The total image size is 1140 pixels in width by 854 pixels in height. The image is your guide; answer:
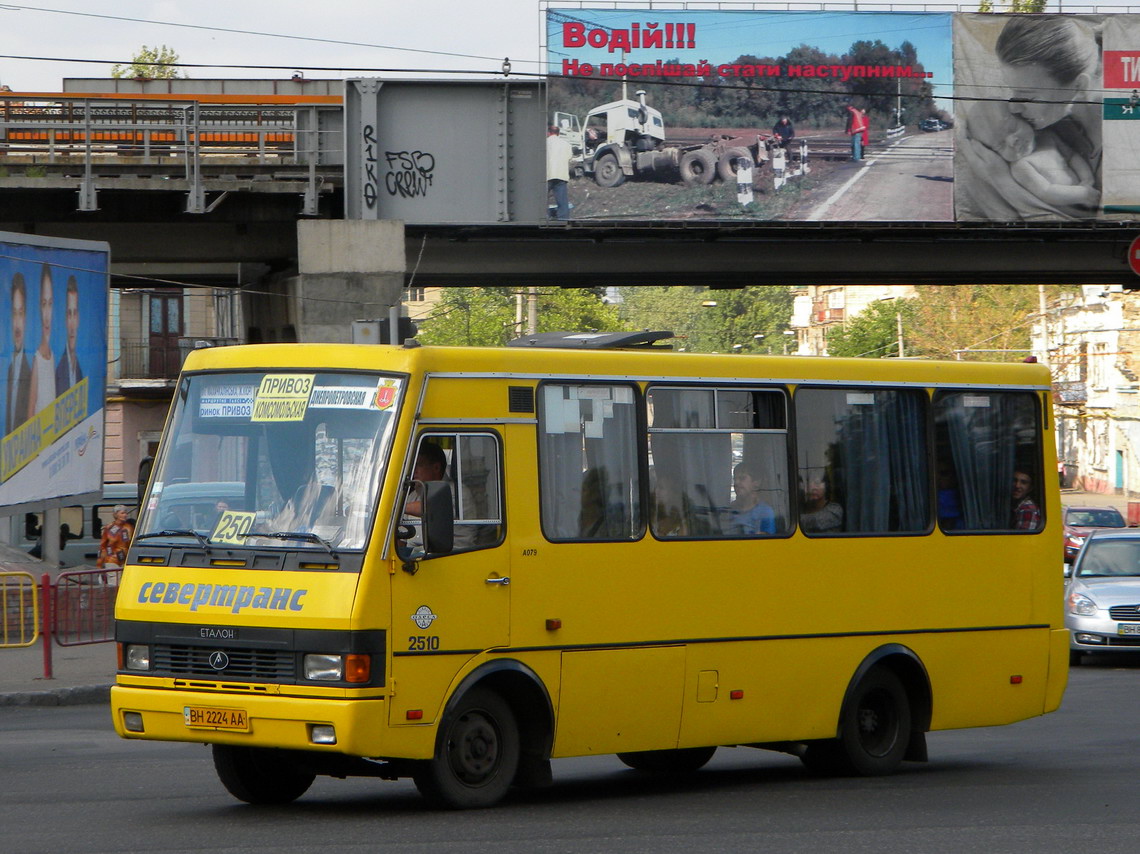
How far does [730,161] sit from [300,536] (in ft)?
89.2

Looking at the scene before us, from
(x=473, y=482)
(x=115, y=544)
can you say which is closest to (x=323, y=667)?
(x=473, y=482)

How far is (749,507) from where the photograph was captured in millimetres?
10508

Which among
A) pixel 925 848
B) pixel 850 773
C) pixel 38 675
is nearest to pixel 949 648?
pixel 850 773

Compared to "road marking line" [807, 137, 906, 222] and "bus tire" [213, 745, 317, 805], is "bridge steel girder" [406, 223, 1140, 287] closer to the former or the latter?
"road marking line" [807, 137, 906, 222]

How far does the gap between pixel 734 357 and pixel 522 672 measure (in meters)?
2.60

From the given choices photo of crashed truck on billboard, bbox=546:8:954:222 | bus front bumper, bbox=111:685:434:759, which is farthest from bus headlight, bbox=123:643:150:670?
photo of crashed truck on billboard, bbox=546:8:954:222

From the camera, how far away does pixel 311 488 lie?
8.75 meters

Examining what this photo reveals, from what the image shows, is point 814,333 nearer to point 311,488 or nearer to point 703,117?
point 703,117

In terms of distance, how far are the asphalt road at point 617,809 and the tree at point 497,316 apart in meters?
61.0

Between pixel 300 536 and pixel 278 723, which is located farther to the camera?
pixel 300 536

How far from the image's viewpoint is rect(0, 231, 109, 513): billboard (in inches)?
805

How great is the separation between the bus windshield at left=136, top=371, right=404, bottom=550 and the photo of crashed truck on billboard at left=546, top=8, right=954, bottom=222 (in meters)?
24.2

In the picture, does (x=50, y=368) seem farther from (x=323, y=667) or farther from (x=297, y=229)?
(x=323, y=667)

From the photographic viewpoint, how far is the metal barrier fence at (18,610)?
18.0 meters
